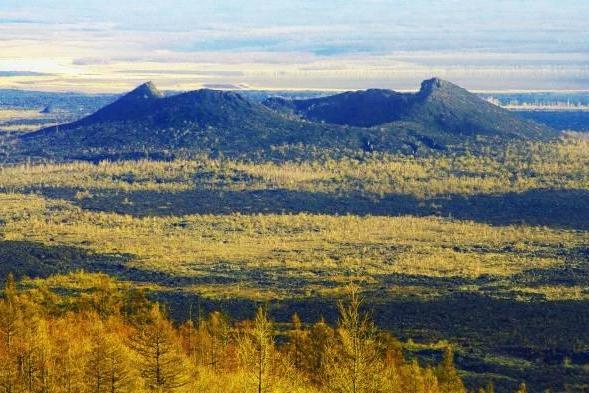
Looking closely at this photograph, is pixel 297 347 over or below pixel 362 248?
over

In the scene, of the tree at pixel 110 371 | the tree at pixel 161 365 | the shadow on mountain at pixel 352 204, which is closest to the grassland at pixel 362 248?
the shadow on mountain at pixel 352 204

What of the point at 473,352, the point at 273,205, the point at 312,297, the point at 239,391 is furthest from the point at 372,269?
the point at 239,391

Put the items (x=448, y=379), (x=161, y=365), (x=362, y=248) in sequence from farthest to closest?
(x=362, y=248) < (x=448, y=379) < (x=161, y=365)

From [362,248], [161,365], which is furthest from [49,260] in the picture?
[161,365]

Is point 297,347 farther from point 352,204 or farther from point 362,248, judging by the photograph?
point 352,204

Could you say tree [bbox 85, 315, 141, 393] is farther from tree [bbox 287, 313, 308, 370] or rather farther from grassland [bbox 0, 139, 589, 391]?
grassland [bbox 0, 139, 589, 391]

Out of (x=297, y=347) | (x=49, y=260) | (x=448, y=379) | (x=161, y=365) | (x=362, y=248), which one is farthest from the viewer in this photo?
(x=362, y=248)
